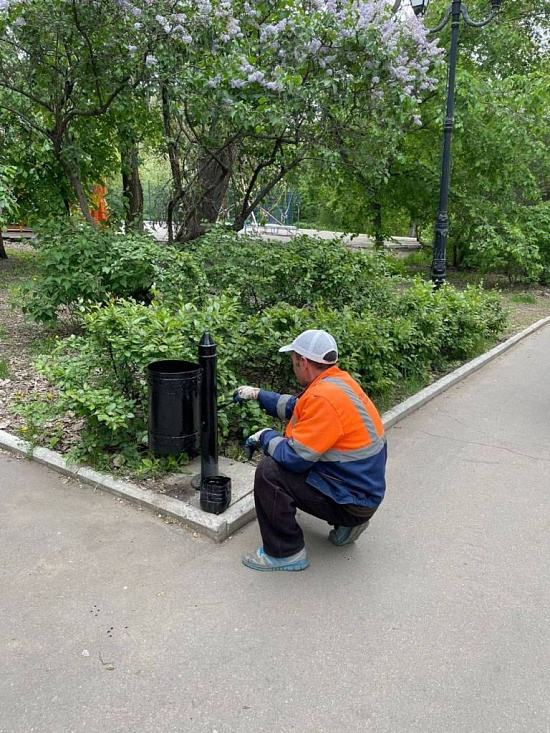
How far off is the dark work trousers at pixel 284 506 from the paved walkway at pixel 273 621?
0.19 metres

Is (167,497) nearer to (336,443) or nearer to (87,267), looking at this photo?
(336,443)

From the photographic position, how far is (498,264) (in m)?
14.8

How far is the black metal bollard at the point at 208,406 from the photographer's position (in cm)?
364

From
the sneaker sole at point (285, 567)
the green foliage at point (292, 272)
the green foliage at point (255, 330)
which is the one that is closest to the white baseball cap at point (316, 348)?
the sneaker sole at point (285, 567)

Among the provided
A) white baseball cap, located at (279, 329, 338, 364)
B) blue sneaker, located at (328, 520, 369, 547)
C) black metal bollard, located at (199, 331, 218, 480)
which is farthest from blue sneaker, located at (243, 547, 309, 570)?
white baseball cap, located at (279, 329, 338, 364)

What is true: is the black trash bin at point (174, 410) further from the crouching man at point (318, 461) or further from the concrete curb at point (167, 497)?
the crouching man at point (318, 461)

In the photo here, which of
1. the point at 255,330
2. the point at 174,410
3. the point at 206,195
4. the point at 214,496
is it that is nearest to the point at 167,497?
the point at 214,496

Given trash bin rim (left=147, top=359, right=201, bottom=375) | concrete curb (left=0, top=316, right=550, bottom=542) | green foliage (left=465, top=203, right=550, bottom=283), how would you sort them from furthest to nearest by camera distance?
green foliage (left=465, top=203, right=550, bottom=283)
trash bin rim (left=147, top=359, right=201, bottom=375)
concrete curb (left=0, top=316, right=550, bottom=542)

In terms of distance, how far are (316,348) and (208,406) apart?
3.07ft

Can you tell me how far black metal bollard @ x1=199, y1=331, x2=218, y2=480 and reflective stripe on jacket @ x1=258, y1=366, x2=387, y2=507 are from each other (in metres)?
0.63

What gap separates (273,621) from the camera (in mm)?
2865

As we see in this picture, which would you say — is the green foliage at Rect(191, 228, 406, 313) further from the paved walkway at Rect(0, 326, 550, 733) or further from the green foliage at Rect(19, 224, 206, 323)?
the paved walkway at Rect(0, 326, 550, 733)

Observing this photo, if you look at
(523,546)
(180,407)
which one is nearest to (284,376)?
(180,407)

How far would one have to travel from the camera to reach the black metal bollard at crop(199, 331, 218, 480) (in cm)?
364
